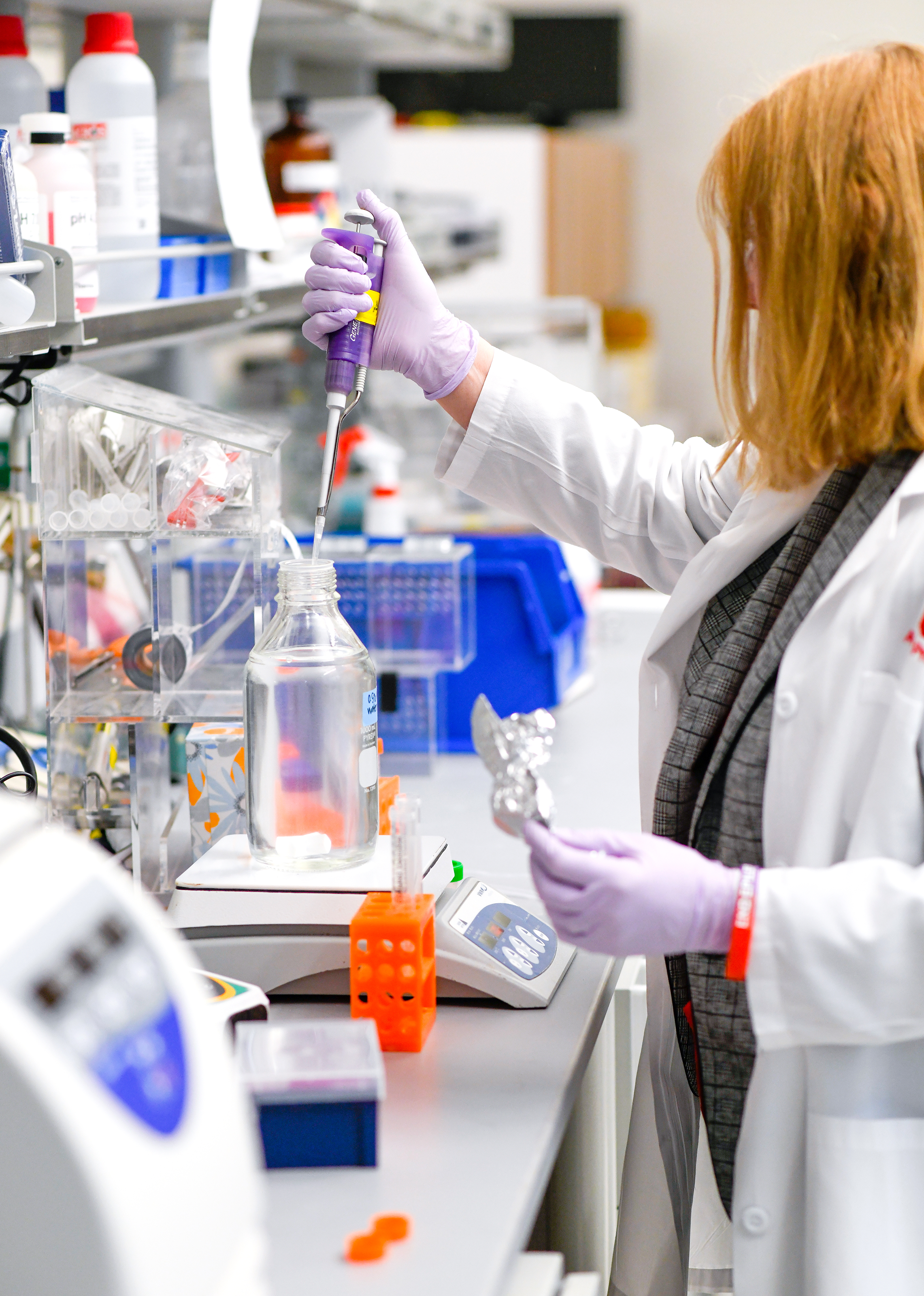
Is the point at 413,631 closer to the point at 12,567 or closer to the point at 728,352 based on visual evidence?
the point at 12,567

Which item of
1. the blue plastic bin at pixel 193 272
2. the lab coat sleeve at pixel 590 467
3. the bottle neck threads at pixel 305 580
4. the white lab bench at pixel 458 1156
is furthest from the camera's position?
the blue plastic bin at pixel 193 272

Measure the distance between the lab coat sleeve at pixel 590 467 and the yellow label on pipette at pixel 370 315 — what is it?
5.4 inches

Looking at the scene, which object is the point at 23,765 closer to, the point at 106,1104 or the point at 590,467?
the point at 590,467

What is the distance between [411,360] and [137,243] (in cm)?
38

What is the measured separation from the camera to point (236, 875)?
48.4 inches

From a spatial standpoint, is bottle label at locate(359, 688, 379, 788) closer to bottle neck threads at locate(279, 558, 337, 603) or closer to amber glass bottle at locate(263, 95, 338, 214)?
bottle neck threads at locate(279, 558, 337, 603)

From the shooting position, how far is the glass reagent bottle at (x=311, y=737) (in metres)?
1.27

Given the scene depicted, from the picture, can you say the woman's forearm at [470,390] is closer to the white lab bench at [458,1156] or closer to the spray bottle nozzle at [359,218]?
the spray bottle nozzle at [359,218]

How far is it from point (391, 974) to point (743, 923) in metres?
0.29

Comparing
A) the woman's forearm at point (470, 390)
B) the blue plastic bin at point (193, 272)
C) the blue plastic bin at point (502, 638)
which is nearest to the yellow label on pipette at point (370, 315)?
the woman's forearm at point (470, 390)

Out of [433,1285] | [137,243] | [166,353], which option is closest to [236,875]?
[433,1285]

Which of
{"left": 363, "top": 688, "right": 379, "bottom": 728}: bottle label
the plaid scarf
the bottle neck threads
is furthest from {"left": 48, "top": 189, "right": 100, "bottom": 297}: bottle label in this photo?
the plaid scarf

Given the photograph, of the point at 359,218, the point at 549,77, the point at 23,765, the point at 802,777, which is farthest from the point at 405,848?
the point at 549,77

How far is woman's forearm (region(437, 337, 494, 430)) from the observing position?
58.2 inches
